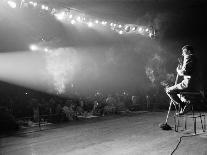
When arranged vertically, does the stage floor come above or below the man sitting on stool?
below

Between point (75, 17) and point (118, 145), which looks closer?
point (118, 145)

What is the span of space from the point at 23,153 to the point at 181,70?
4541mm

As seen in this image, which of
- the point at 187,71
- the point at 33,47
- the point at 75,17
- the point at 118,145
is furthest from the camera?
the point at 33,47

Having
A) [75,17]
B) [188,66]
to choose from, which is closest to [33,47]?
[75,17]

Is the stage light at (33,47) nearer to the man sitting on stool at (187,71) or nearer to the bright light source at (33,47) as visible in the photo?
the bright light source at (33,47)

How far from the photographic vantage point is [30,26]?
17125 millimetres

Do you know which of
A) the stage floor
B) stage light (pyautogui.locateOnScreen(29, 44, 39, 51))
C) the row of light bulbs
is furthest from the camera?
stage light (pyautogui.locateOnScreen(29, 44, 39, 51))

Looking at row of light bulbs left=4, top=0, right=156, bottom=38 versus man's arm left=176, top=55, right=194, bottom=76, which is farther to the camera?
row of light bulbs left=4, top=0, right=156, bottom=38

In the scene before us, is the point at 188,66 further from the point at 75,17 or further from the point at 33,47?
the point at 33,47

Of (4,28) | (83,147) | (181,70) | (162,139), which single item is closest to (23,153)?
(83,147)

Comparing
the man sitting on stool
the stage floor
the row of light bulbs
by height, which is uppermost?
the row of light bulbs

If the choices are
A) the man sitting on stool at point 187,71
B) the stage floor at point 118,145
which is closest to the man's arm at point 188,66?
the man sitting on stool at point 187,71

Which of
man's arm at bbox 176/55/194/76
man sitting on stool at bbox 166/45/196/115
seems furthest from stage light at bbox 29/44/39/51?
man's arm at bbox 176/55/194/76

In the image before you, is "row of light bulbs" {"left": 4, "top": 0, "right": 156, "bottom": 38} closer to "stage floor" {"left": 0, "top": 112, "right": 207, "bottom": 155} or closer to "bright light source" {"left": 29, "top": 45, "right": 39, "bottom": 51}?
"bright light source" {"left": 29, "top": 45, "right": 39, "bottom": 51}
